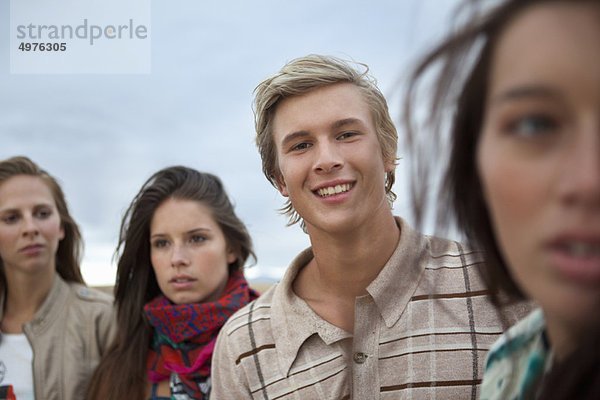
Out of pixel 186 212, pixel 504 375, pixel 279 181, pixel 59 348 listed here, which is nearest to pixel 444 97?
pixel 504 375

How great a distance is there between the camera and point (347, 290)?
91.0 inches

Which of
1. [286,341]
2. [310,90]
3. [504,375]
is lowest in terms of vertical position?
[286,341]

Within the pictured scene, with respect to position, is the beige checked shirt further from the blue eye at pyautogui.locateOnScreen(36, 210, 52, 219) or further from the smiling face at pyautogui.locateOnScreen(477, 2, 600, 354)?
the blue eye at pyautogui.locateOnScreen(36, 210, 52, 219)

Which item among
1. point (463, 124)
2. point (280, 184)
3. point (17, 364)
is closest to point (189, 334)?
point (280, 184)

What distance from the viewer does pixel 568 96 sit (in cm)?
73

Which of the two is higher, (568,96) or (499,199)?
(568,96)

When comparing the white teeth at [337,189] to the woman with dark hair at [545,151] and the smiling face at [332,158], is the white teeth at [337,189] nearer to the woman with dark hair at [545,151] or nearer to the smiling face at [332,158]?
the smiling face at [332,158]

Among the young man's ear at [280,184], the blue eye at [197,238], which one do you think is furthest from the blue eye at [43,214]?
the young man's ear at [280,184]

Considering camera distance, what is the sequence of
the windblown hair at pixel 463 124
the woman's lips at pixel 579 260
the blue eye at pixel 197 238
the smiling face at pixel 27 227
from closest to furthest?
the woman's lips at pixel 579 260 → the windblown hair at pixel 463 124 → the blue eye at pixel 197 238 → the smiling face at pixel 27 227

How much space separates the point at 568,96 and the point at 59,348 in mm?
3212

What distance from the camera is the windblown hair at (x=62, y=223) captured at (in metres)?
3.63

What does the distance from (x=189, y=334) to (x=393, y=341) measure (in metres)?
1.29

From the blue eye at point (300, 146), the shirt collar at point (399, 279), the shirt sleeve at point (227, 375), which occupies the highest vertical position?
the blue eye at point (300, 146)

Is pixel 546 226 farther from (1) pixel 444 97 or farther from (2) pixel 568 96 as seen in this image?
(1) pixel 444 97
